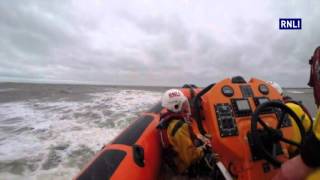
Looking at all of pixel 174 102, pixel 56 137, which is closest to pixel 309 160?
pixel 174 102

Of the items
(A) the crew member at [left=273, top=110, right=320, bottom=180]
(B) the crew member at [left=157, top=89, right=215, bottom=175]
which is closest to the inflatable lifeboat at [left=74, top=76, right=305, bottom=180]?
(B) the crew member at [left=157, top=89, right=215, bottom=175]

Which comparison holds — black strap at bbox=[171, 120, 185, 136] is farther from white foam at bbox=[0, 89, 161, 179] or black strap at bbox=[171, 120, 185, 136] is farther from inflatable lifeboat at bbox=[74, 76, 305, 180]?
white foam at bbox=[0, 89, 161, 179]

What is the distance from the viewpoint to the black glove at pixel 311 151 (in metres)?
0.64

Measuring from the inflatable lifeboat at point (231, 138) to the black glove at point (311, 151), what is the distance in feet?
2.70

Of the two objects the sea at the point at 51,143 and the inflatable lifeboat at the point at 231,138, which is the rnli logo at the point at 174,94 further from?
the sea at the point at 51,143

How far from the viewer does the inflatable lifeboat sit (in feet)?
5.44

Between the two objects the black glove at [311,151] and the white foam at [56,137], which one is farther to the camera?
the white foam at [56,137]

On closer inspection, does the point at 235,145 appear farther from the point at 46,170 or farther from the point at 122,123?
the point at 122,123

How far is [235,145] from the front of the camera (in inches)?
73.4

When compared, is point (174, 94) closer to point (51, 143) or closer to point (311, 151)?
point (311, 151)

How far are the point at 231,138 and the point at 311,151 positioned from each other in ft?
4.26

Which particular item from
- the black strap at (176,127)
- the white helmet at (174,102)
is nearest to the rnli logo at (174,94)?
the white helmet at (174,102)

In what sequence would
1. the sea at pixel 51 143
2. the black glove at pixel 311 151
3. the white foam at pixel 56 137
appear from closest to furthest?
the black glove at pixel 311 151, the sea at pixel 51 143, the white foam at pixel 56 137

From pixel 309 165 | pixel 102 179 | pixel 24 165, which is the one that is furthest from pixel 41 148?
pixel 309 165
